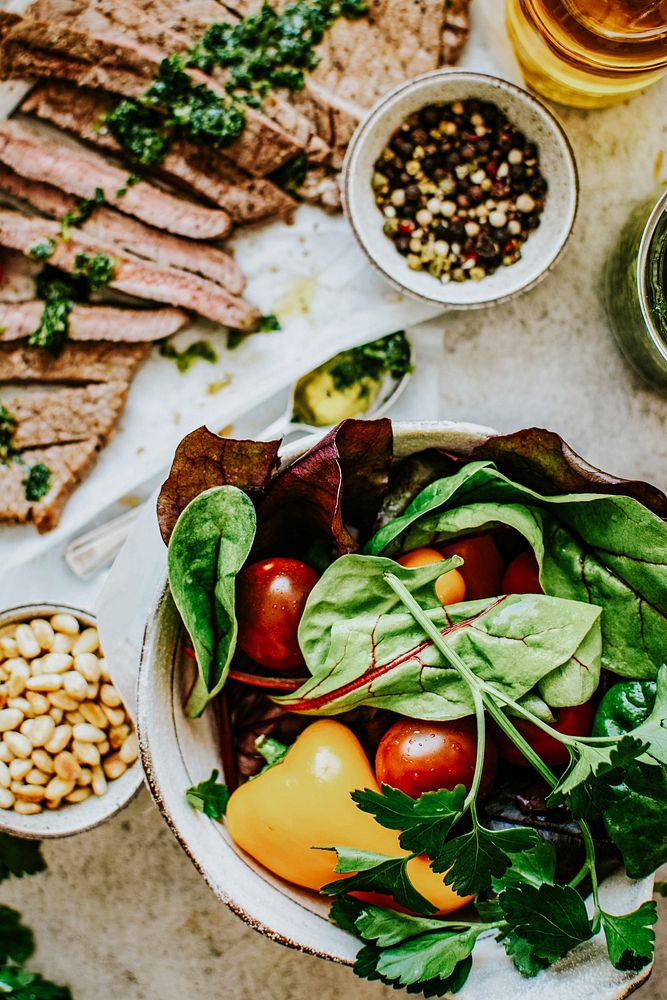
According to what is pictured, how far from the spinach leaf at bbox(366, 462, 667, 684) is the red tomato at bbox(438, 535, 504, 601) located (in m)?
0.03

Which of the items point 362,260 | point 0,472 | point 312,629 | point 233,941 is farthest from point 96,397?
point 233,941

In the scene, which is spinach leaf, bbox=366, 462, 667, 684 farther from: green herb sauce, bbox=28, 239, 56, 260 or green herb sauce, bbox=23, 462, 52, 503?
green herb sauce, bbox=28, 239, 56, 260

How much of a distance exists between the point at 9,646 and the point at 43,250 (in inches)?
24.5

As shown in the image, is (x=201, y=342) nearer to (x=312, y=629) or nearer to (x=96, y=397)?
(x=96, y=397)

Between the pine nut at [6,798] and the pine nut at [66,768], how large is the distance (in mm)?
76

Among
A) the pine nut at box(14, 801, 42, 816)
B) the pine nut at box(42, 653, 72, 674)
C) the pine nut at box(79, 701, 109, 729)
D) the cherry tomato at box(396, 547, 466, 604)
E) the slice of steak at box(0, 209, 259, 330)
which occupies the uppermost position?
the slice of steak at box(0, 209, 259, 330)

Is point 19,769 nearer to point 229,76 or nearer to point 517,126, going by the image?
point 229,76

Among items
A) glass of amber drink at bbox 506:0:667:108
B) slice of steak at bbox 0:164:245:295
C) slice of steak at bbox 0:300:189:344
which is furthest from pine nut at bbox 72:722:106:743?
glass of amber drink at bbox 506:0:667:108

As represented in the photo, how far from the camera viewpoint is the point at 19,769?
128cm

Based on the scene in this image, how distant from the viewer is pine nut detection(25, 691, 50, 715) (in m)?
1.30

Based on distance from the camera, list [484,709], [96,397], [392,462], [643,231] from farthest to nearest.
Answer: [96,397] → [643,231] → [392,462] → [484,709]

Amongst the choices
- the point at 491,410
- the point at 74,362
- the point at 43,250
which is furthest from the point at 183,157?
the point at 491,410

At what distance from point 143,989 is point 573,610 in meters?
1.01

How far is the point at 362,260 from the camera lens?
4.66 ft
